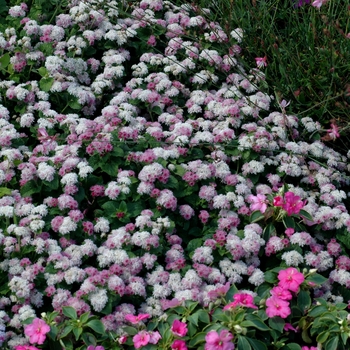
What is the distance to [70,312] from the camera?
2.58 m

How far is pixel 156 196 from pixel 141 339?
832 mm

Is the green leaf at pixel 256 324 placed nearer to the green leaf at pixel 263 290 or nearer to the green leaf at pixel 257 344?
the green leaf at pixel 257 344

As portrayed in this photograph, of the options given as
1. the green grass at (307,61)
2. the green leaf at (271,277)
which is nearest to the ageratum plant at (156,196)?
the green leaf at (271,277)

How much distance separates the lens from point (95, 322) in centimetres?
254

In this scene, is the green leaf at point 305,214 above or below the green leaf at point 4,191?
above

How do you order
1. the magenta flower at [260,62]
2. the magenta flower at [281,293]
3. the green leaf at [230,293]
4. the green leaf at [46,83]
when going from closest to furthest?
1. the magenta flower at [281,293]
2. the green leaf at [230,293]
3. the green leaf at [46,83]
4. the magenta flower at [260,62]

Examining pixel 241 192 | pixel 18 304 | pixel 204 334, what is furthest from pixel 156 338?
pixel 241 192

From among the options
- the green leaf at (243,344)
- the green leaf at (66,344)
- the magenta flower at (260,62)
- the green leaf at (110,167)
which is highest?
the magenta flower at (260,62)

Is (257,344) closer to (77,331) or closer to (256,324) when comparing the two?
(256,324)

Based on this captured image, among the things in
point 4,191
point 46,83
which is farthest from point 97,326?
point 46,83

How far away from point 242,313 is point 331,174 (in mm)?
1338

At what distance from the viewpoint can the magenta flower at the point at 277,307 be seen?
8.43 feet

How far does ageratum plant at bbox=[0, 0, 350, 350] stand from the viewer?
104 inches

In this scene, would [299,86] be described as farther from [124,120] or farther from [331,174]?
[124,120]
